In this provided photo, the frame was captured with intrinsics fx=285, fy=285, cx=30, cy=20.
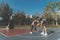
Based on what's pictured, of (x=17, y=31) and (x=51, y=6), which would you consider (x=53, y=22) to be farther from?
(x=17, y=31)

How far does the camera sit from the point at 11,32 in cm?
381

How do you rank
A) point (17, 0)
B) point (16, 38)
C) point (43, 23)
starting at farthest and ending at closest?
point (16, 38) → point (43, 23) → point (17, 0)

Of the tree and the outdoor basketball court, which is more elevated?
the tree

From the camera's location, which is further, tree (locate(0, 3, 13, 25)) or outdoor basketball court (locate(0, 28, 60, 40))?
outdoor basketball court (locate(0, 28, 60, 40))

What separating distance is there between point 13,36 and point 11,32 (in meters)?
0.12

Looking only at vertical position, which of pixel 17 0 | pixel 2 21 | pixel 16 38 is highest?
pixel 17 0

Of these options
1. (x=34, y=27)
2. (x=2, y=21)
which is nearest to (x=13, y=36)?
(x=34, y=27)

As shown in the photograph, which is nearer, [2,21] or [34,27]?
[2,21]

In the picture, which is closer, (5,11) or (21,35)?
(5,11)

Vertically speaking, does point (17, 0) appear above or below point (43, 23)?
above

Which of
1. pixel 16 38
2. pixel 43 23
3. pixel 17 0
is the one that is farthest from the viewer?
pixel 16 38

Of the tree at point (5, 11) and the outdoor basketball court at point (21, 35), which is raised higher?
the tree at point (5, 11)

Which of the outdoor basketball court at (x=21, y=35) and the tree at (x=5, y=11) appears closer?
the tree at (x=5, y=11)

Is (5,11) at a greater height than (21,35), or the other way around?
(5,11)
